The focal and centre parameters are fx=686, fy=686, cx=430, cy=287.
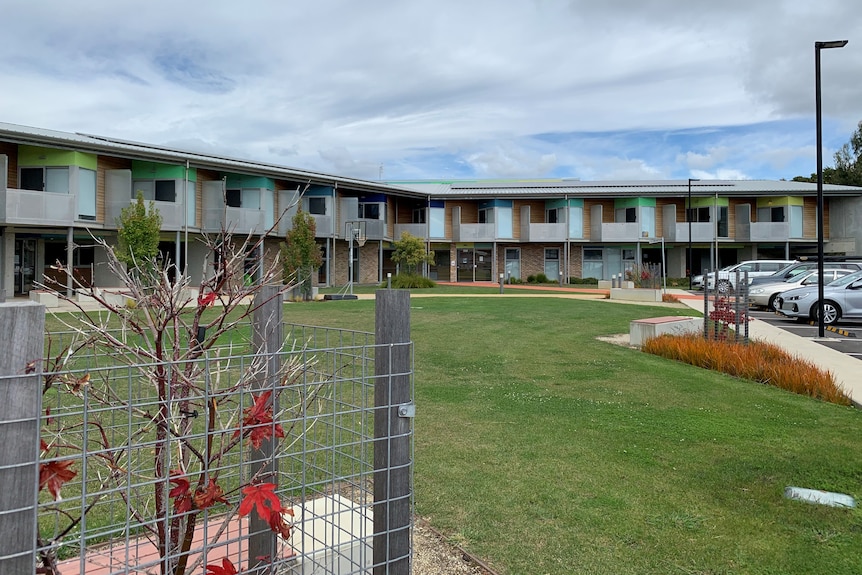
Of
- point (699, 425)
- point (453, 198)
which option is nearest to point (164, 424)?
point (699, 425)

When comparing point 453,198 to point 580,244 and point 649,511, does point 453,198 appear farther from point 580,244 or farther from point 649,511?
point 649,511

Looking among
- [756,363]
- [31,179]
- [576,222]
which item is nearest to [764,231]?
[576,222]

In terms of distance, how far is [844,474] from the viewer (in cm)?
549

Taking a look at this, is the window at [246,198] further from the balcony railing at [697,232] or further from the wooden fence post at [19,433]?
the wooden fence post at [19,433]

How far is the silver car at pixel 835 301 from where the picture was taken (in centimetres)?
→ 1842

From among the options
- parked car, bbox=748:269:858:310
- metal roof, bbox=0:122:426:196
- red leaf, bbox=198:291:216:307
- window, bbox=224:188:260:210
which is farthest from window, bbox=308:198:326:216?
red leaf, bbox=198:291:216:307

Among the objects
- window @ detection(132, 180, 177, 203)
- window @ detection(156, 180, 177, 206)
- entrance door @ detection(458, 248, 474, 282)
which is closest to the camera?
window @ detection(132, 180, 177, 203)

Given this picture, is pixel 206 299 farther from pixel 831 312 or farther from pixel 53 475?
pixel 831 312

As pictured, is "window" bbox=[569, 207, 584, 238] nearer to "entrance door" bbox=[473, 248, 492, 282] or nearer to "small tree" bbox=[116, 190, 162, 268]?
"entrance door" bbox=[473, 248, 492, 282]

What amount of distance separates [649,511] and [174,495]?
3.38 m

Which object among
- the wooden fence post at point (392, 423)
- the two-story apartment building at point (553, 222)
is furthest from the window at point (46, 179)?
the wooden fence post at point (392, 423)

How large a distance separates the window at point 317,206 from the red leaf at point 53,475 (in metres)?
36.0

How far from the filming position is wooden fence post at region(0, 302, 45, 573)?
6.31 feet

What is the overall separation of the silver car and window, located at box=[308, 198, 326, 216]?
24737 mm
